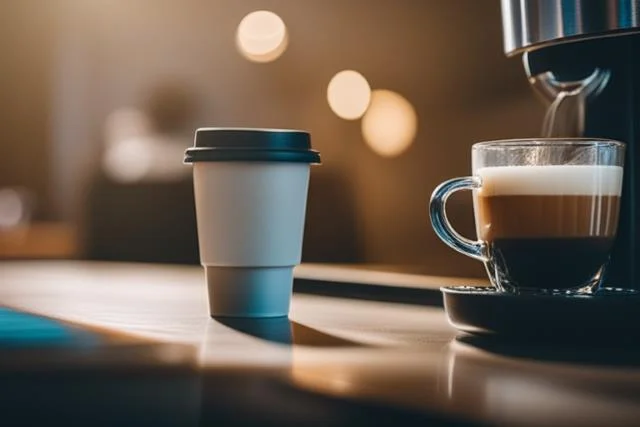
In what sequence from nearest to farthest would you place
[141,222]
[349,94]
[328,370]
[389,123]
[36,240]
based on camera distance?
[328,370]
[389,123]
[349,94]
[141,222]
[36,240]

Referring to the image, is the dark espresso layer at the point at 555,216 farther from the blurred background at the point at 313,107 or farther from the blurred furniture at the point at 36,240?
the blurred furniture at the point at 36,240

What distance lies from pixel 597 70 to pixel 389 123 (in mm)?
1173

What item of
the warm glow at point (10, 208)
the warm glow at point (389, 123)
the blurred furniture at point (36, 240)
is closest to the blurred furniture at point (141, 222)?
the warm glow at point (389, 123)

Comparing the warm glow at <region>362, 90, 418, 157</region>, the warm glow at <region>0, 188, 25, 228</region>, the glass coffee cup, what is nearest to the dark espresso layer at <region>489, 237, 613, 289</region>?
the glass coffee cup

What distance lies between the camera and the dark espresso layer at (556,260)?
805 millimetres

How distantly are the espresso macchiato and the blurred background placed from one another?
2.38ft

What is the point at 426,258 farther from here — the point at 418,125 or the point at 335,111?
the point at 335,111

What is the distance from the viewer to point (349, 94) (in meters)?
2.21

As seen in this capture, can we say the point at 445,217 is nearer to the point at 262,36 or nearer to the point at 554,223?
the point at 554,223

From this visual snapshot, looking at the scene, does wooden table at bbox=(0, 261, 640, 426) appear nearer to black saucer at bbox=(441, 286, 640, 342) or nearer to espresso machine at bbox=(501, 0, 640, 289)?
black saucer at bbox=(441, 286, 640, 342)

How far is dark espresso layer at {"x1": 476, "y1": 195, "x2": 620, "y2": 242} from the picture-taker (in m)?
0.81

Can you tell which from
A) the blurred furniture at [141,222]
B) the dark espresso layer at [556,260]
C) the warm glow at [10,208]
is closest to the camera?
the dark espresso layer at [556,260]

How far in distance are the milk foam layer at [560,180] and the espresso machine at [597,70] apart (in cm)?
7

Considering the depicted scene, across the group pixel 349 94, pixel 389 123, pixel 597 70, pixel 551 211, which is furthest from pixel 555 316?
pixel 349 94
